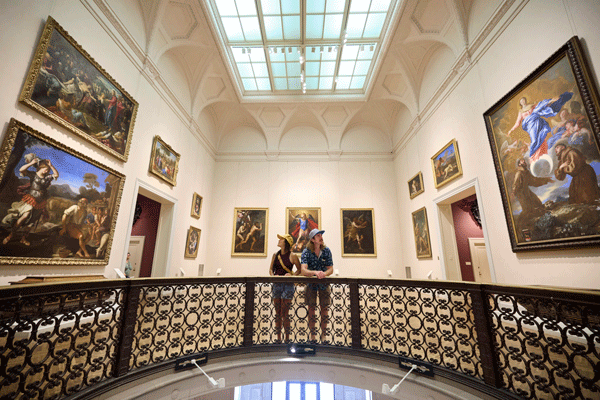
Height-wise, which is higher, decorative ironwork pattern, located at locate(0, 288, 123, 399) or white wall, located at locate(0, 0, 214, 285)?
white wall, located at locate(0, 0, 214, 285)

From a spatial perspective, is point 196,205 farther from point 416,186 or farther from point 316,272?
point 416,186

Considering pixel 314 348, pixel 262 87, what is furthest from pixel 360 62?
pixel 314 348

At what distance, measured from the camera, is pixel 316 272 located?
4.15 metres

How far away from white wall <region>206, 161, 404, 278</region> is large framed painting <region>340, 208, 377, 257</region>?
0.21 m

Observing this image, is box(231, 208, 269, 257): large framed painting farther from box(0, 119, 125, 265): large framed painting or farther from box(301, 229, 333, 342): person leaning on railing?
box(301, 229, 333, 342): person leaning on railing

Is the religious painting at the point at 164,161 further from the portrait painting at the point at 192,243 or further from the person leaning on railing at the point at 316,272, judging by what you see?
the person leaning on railing at the point at 316,272

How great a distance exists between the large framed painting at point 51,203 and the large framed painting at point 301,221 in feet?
21.8

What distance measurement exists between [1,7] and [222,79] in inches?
263

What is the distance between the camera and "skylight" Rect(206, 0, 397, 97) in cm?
733

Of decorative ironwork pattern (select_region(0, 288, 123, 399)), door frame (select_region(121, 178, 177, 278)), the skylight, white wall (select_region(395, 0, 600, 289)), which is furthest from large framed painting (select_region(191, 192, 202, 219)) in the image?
white wall (select_region(395, 0, 600, 289))

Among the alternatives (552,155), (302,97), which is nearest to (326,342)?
(552,155)

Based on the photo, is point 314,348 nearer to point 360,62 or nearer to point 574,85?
point 574,85

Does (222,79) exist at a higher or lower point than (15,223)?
higher

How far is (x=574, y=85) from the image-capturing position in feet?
12.7
